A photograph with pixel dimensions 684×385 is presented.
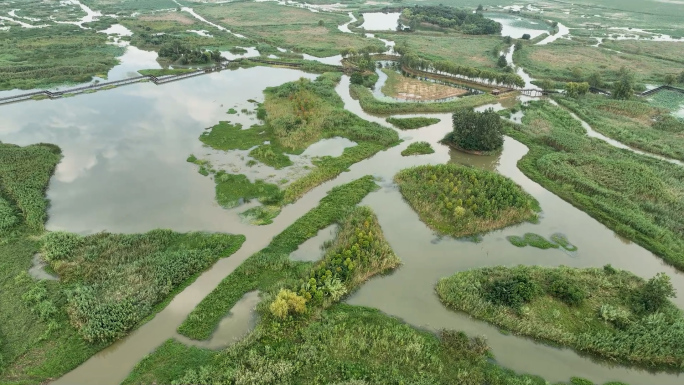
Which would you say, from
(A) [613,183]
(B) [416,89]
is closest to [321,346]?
(A) [613,183]

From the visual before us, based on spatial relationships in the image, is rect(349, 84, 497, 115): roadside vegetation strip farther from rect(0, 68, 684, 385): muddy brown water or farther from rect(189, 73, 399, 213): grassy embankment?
rect(189, 73, 399, 213): grassy embankment

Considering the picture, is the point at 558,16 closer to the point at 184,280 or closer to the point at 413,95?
the point at 413,95

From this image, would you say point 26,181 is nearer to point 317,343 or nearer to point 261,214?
point 261,214

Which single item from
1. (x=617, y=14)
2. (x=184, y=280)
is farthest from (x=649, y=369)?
(x=617, y=14)

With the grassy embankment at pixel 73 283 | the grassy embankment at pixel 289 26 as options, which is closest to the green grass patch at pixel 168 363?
the grassy embankment at pixel 73 283

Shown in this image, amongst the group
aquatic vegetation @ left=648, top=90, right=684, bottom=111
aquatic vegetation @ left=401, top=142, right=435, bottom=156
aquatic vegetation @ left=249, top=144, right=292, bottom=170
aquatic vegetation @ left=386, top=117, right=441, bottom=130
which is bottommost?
aquatic vegetation @ left=249, top=144, right=292, bottom=170

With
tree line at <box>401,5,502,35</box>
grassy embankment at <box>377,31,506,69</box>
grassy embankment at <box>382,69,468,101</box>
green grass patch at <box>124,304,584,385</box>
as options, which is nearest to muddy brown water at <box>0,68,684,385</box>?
green grass patch at <box>124,304,584,385</box>
